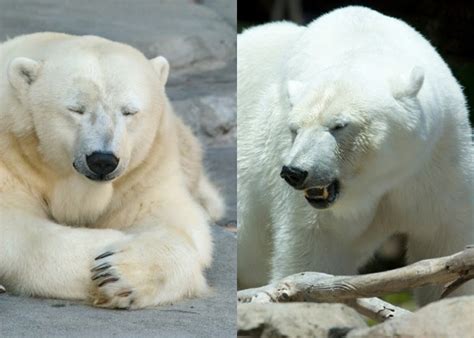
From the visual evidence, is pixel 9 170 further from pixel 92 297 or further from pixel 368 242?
pixel 368 242

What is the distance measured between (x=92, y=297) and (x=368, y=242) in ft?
2.20

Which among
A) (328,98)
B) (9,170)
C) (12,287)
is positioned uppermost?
(328,98)

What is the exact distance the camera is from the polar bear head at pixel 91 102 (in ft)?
6.41

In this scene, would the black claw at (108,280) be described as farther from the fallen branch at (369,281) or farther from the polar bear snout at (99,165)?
the fallen branch at (369,281)

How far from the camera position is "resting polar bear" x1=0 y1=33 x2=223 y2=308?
197 cm

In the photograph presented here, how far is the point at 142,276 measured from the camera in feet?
6.46

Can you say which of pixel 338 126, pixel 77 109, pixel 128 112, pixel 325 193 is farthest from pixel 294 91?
pixel 77 109

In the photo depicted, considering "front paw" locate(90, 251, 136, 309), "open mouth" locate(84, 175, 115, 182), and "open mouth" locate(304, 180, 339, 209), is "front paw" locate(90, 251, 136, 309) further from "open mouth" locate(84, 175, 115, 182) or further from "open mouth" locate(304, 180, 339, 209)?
"open mouth" locate(304, 180, 339, 209)

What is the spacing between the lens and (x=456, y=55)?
2.46 m

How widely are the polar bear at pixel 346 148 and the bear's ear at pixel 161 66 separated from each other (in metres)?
0.24

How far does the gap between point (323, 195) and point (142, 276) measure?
41 centimetres

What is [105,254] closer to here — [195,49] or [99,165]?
[99,165]

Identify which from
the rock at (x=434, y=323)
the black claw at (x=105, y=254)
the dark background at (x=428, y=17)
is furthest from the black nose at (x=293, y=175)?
the dark background at (x=428, y=17)

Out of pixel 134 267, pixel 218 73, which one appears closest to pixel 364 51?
pixel 218 73
